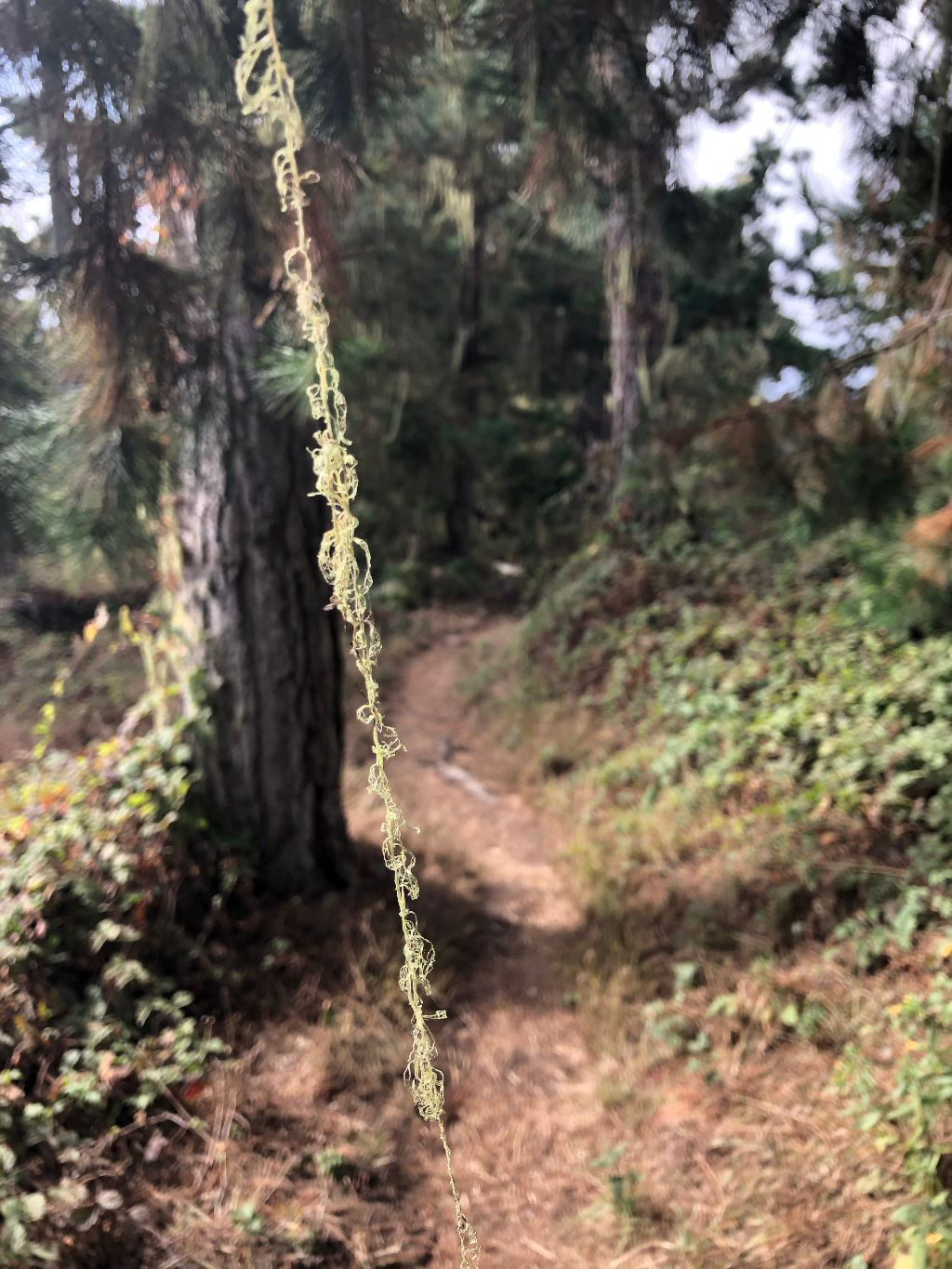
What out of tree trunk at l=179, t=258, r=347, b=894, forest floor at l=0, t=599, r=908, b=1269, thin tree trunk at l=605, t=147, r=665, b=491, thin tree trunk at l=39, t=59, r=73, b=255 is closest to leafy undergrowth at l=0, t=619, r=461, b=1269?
forest floor at l=0, t=599, r=908, b=1269

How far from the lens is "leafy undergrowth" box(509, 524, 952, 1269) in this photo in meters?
2.53

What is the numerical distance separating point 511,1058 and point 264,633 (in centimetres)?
216

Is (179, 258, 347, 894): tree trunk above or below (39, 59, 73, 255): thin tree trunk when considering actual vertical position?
below

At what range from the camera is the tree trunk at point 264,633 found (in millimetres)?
3854

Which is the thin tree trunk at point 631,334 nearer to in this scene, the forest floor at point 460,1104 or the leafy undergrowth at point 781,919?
the leafy undergrowth at point 781,919

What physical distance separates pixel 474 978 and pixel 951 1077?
6.85 ft

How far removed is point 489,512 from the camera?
52.2ft

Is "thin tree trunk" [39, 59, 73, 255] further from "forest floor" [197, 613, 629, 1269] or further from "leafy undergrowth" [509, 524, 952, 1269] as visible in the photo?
"leafy undergrowth" [509, 524, 952, 1269]

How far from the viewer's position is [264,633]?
3.97 metres

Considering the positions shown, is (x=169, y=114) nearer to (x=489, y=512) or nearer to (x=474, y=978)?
(x=474, y=978)

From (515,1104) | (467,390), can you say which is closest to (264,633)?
(515,1104)

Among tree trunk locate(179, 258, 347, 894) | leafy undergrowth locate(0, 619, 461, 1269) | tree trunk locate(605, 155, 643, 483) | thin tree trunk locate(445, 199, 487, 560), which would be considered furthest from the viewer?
thin tree trunk locate(445, 199, 487, 560)

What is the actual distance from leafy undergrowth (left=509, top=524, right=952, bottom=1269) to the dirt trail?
0.57 ft

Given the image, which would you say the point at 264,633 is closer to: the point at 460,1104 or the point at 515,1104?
the point at 460,1104
